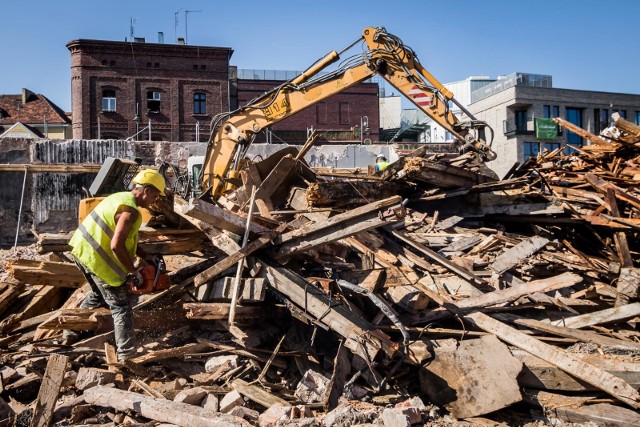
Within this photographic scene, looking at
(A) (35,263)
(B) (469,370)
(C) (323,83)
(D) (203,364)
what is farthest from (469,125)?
(A) (35,263)

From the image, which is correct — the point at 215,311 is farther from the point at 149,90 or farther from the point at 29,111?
the point at 29,111

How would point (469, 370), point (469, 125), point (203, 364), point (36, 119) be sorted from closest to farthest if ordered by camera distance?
point (469, 370) → point (203, 364) → point (469, 125) → point (36, 119)

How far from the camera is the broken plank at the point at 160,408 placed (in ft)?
13.7

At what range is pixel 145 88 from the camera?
3391 centimetres

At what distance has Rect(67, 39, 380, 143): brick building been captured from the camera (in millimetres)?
32875

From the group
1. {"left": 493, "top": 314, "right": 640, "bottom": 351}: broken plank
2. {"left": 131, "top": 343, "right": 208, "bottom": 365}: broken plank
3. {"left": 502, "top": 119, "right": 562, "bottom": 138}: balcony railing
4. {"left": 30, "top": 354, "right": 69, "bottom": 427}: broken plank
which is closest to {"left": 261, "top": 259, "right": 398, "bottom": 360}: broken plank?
{"left": 131, "top": 343, "right": 208, "bottom": 365}: broken plank

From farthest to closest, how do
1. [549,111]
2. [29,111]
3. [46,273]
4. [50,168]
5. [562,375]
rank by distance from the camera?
[549,111] → [29,111] → [50,168] → [46,273] → [562,375]

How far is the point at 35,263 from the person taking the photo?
19.9 ft

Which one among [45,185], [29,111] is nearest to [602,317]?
[45,185]

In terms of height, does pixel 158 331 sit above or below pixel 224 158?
below

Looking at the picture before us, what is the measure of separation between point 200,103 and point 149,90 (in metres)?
3.21

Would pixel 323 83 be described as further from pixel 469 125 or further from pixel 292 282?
pixel 292 282

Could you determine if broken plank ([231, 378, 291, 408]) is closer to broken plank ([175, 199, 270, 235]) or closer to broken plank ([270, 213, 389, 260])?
broken plank ([270, 213, 389, 260])

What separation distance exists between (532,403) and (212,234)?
3551 millimetres
